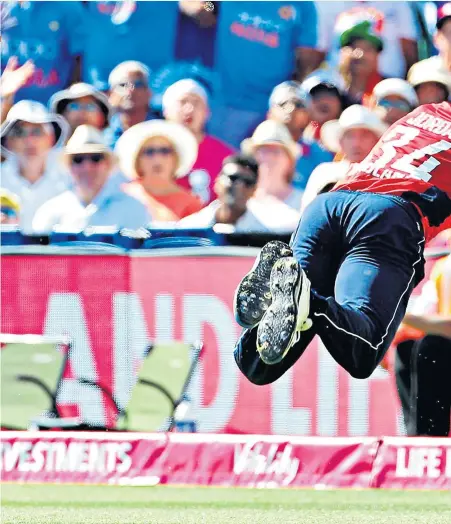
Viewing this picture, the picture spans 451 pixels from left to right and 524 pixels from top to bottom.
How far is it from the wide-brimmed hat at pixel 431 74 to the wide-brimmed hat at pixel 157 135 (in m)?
1.56

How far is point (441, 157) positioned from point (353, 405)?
8.11 feet

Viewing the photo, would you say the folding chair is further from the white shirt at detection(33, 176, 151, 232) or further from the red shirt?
the red shirt

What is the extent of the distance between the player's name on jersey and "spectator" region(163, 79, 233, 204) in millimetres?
2445

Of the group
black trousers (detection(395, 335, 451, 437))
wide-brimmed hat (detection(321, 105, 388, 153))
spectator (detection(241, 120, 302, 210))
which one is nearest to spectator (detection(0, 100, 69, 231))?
spectator (detection(241, 120, 302, 210))

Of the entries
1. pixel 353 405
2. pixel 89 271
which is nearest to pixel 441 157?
pixel 353 405

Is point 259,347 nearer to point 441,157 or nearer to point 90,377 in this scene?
point 441,157

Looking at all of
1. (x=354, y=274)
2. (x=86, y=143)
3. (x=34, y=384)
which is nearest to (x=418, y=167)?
(x=354, y=274)

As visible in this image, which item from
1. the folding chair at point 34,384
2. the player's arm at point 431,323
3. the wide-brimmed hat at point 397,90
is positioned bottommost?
the folding chair at point 34,384

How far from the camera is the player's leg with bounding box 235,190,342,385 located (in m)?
5.53

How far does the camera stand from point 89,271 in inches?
324

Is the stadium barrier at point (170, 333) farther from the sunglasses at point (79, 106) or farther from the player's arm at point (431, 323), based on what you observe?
the sunglasses at point (79, 106)

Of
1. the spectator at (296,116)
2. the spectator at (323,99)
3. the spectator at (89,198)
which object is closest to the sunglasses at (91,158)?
the spectator at (89,198)

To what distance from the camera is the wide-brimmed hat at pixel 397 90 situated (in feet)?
27.3

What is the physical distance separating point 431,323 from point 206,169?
1.83 m
